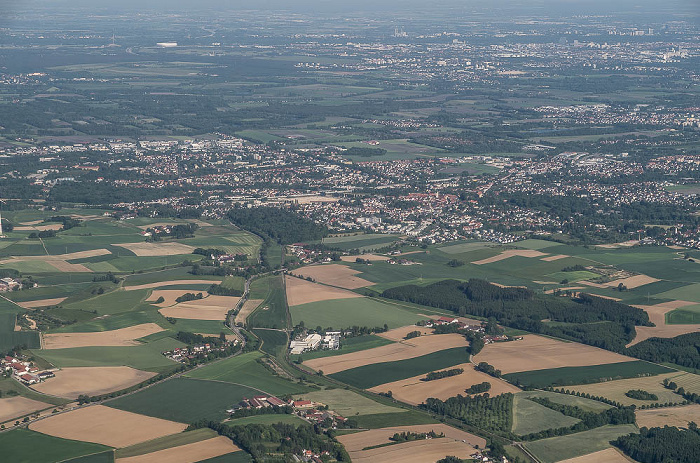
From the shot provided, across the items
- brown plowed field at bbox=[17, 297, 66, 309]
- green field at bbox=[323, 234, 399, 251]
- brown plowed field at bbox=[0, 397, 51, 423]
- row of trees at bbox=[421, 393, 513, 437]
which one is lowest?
green field at bbox=[323, 234, 399, 251]

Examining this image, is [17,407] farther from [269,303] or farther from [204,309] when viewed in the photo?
[269,303]

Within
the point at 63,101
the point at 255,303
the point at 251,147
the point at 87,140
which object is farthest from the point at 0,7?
the point at 255,303

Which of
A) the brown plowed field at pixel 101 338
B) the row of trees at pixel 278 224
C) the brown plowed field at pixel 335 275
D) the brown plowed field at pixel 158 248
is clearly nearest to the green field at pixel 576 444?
the brown plowed field at pixel 101 338

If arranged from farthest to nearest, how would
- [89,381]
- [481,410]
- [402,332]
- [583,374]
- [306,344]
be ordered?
[402,332] < [306,344] < [583,374] < [89,381] < [481,410]

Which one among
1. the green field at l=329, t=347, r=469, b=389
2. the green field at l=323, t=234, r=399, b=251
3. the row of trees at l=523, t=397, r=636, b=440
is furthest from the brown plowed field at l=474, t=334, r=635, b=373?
the green field at l=323, t=234, r=399, b=251

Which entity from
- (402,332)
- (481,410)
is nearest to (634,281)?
(402,332)

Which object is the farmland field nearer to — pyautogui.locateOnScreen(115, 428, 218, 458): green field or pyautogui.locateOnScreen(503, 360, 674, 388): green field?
pyautogui.locateOnScreen(503, 360, 674, 388): green field
